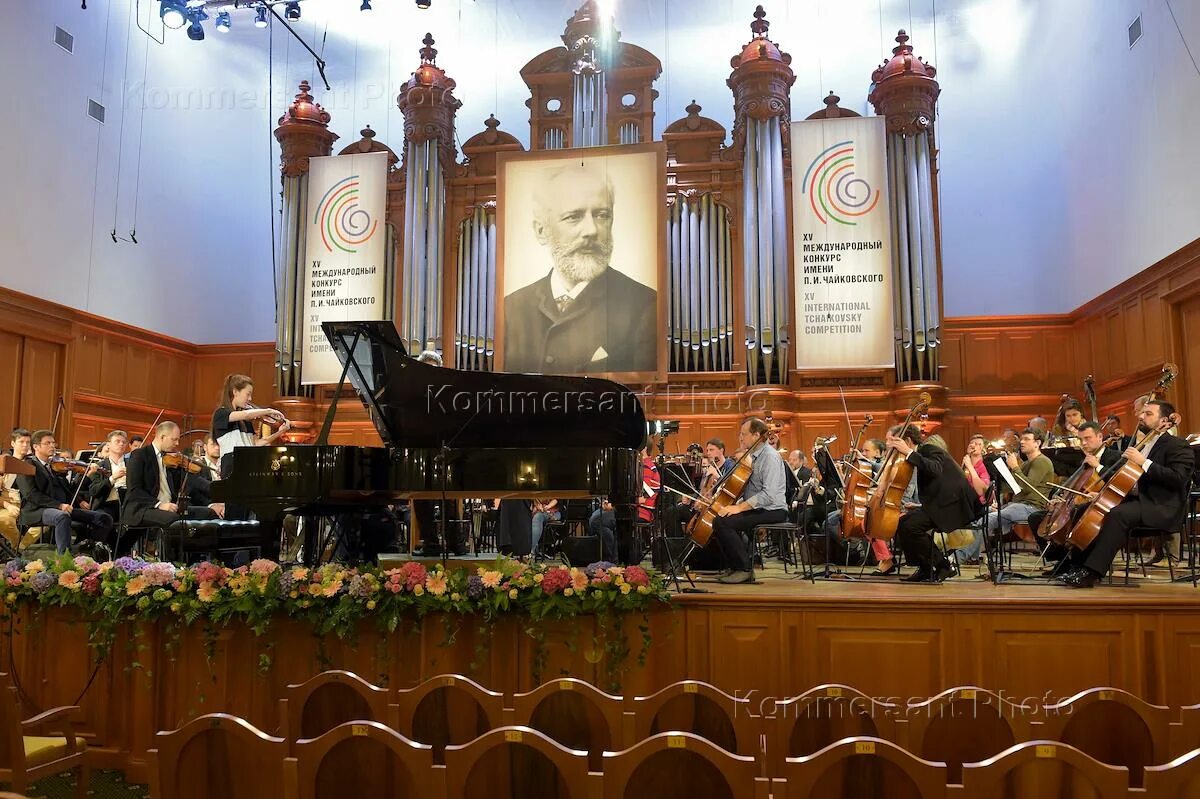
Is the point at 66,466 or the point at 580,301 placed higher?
the point at 580,301

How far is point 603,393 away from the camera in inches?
212

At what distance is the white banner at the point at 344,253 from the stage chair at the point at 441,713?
8651 mm

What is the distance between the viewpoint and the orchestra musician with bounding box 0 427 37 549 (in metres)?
6.86

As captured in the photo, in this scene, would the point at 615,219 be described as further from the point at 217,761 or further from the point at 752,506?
the point at 217,761

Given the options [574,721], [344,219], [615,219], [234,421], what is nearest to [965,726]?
[574,721]

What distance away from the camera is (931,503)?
5992 millimetres

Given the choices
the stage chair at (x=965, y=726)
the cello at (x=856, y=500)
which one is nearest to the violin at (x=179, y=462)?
the cello at (x=856, y=500)

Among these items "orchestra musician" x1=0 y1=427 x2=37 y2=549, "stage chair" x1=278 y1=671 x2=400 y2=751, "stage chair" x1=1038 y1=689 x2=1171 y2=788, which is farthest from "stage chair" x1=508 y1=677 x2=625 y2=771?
"orchestra musician" x1=0 y1=427 x2=37 y2=549

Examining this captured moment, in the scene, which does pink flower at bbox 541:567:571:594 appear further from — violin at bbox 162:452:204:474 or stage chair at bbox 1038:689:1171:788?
violin at bbox 162:452:204:474

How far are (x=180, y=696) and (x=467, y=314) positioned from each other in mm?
7877

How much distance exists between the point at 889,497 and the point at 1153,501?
4.83ft

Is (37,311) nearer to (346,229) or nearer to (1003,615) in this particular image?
(346,229)

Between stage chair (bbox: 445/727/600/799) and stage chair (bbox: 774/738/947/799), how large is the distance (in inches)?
18.5

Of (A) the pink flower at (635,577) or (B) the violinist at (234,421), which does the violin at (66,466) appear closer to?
(B) the violinist at (234,421)
